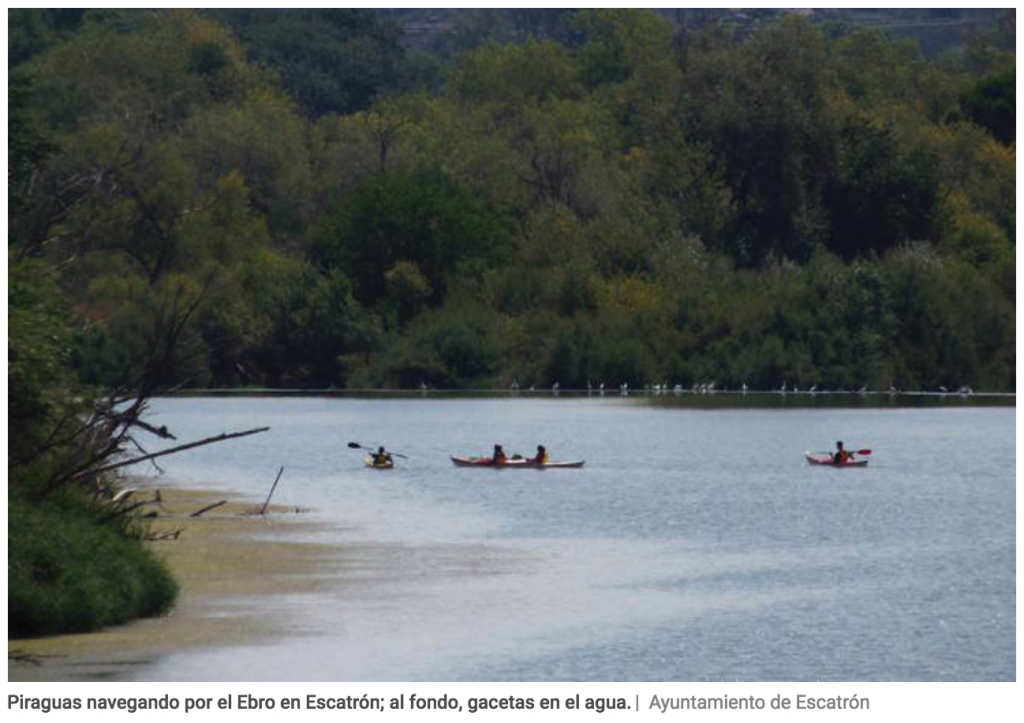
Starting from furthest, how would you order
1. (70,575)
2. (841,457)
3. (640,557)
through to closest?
(841,457), (640,557), (70,575)

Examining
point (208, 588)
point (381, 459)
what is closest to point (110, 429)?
point (208, 588)

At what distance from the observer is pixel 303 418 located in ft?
315

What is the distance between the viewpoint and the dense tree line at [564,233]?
356 feet

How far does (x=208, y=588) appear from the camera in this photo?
3612 centimetres

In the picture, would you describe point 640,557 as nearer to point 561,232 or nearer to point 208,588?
point 208,588

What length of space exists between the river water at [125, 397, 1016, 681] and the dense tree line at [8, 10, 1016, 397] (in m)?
20.6

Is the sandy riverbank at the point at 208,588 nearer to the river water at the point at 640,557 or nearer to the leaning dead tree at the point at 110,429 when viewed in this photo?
the river water at the point at 640,557

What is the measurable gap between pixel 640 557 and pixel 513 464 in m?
21.6

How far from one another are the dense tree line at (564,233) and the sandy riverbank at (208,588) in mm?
48325

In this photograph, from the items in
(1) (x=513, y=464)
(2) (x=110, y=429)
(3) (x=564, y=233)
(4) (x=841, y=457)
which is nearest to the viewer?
(2) (x=110, y=429)

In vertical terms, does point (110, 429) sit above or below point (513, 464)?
above

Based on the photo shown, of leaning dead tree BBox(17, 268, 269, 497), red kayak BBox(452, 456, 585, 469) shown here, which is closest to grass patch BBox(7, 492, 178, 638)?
leaning dead tree BBox(17, 268, 269, 497)
